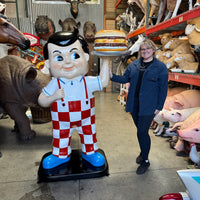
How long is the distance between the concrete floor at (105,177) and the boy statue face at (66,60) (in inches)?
38.3

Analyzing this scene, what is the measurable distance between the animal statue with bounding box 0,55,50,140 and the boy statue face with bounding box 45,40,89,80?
1033mm

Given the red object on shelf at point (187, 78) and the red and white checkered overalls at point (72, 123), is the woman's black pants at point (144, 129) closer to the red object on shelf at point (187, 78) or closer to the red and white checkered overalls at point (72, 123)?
the red and white checkered overalls at point (72, 123)

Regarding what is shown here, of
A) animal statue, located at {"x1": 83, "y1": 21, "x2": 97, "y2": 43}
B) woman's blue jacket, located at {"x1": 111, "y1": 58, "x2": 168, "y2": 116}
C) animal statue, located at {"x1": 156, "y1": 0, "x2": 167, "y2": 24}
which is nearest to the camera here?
woman's blue jacket, located at {"x1": 111, "y1": 58, "x2": 168, "y2": 116}

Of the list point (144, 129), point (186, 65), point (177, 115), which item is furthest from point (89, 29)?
point (144, 129)

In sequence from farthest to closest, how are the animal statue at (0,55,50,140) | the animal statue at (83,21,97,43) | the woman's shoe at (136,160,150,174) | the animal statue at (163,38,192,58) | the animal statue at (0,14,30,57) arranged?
1. the animal statue at (83,21,97,43)
2. the animal statue at (163,38,192,58)
3. the animal statue at (0,55,50,140)
4. the animal statue at (0,14,30,57)
5. the woman's shoe at (136,160,150,174)

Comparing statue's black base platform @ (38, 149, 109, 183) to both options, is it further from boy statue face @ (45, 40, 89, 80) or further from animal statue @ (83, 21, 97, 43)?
animal statue @ (83, 21, 97, 43)

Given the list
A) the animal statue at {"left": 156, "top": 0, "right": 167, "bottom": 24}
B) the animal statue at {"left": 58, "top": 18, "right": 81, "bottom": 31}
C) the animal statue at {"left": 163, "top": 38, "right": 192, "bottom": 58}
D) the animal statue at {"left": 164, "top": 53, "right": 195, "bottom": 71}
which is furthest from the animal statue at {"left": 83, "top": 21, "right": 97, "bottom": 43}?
the animal statue at {"left": 164, "top": 53, "right": 195, "bottom": 71}

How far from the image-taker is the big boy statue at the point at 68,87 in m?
1.49

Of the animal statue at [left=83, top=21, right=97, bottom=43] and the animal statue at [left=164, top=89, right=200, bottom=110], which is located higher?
the animal statue at [left=83, top=21, right=97, bottom=43]

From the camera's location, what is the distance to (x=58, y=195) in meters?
1.51

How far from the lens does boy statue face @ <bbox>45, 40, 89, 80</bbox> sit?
1.49 metres

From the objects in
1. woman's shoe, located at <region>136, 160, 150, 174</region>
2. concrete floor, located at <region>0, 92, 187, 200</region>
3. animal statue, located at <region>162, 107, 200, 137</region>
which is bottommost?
concrete floor, located at <region>0, 92, 187, 200</region>

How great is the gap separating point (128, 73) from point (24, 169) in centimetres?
145

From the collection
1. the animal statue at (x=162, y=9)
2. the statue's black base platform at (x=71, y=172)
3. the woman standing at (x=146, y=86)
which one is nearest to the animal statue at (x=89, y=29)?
the animal statue at (x=162, y=9)
